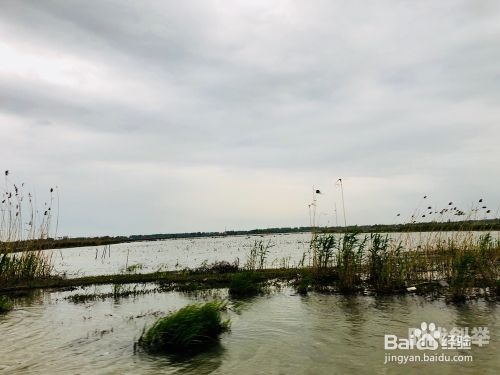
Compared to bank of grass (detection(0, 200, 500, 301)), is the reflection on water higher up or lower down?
lower down

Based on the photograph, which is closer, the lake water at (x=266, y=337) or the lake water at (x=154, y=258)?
the lake water at (x=266, y=337)

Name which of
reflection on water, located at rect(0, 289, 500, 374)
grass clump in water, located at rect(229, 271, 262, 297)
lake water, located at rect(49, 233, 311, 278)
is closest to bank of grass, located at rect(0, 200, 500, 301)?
grass clump in water, located at rect(229, 271, 262, 297)

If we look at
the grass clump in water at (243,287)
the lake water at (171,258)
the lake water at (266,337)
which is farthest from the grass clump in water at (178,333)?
the lake water at (171,258)

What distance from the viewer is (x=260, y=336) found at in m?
7.05

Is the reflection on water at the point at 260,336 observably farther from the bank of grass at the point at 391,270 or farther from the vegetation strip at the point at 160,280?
the vegetation strip at the point at 160,280

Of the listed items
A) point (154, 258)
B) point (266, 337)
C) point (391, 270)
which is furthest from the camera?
point (154, 258)

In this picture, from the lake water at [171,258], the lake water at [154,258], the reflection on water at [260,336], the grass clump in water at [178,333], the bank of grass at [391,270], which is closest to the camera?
the reflection on water at [260,336]

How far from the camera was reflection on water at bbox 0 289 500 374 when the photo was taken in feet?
18.1

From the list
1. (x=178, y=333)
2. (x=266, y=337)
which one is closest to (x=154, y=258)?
(x=266, y=337)

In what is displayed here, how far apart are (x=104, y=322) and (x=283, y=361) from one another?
473 cm

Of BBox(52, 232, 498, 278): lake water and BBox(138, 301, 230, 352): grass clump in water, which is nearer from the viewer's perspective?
BBox(138, 301, 230, 352): grass clump in water

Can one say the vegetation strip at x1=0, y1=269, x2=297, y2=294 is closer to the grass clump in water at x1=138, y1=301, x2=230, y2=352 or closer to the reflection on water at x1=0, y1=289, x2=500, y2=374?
the reflection on water at x1=0, y1=289, x2=500, y2=374

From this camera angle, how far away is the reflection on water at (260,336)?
5523mm

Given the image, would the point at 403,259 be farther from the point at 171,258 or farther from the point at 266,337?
the point at 171,258
